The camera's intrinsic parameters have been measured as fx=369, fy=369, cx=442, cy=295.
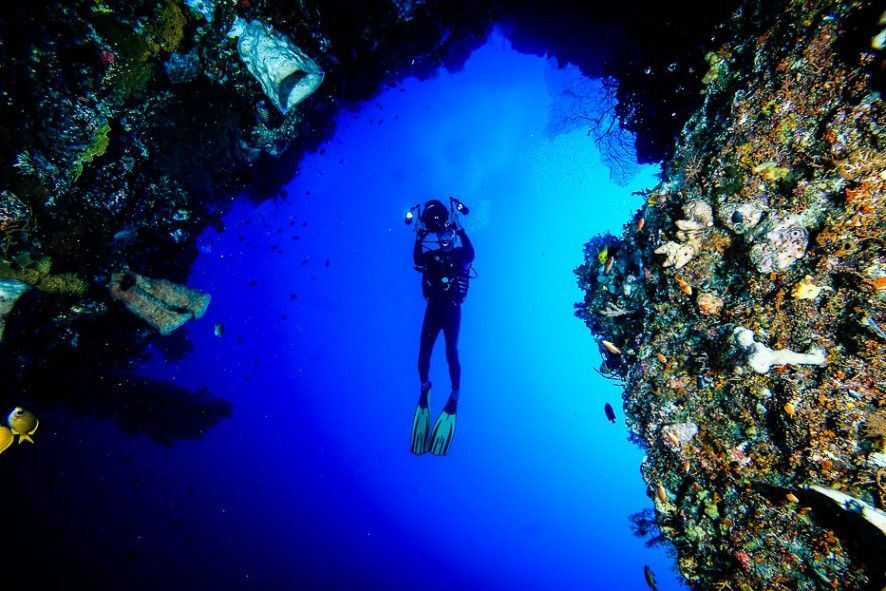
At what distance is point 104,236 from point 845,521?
366 inches

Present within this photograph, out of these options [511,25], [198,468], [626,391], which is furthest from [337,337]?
[626,391]

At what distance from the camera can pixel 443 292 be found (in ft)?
34.1

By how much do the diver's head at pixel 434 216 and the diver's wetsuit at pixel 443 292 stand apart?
1.76 ft

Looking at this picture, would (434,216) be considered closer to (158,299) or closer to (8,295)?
(158,299)

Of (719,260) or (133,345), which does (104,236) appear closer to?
(133,345)

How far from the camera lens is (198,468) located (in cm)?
3444

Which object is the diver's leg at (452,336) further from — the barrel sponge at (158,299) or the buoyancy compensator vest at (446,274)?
the barrel sponge at (158,299)

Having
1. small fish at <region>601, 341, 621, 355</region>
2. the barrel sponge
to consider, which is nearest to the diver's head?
the barrel sponge

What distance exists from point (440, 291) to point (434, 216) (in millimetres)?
2399

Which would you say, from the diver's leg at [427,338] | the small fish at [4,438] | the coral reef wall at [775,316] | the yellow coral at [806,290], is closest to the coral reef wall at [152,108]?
the small fish at [4,438]

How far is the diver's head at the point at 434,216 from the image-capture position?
8.75m

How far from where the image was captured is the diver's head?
8.75 m

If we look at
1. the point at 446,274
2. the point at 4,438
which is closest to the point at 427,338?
the point at 446,274

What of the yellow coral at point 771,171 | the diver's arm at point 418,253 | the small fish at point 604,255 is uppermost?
the diver's arm at point 418,253
